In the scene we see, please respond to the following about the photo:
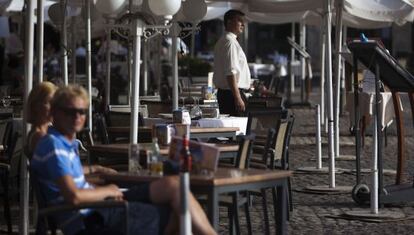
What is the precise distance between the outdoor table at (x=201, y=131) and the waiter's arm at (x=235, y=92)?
196 centimetres

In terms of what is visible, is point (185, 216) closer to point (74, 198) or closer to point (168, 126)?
point (74, 198)

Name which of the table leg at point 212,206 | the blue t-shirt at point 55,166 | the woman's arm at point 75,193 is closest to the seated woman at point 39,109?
the blue t-shirt at point 55,166

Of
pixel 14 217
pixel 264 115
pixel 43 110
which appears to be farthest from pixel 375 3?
pixel 43 110

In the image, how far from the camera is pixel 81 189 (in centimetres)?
622

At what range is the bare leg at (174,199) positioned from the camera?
20.8 ft

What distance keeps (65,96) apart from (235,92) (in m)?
6.27

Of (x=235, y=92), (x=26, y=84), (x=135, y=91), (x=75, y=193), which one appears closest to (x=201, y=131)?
(x=135, y=91)

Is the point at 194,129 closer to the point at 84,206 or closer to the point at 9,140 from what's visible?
the point at 9,140

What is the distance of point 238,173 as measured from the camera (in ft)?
22.0

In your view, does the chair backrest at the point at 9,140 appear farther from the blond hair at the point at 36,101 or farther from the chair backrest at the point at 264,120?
the chair backrest at the point at 264,120

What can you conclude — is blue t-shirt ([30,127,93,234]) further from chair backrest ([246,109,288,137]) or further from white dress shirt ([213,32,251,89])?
white dress shirt ([213,32,251,89])

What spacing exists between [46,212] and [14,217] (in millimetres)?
4198

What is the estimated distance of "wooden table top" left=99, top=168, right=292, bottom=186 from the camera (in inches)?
248

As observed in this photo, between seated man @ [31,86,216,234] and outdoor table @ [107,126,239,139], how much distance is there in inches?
135
